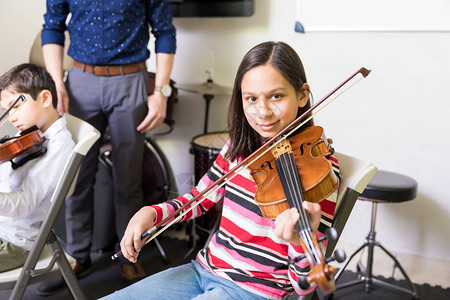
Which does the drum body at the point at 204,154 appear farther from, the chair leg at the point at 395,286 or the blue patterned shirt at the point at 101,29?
the chair leg at the point at 395,286

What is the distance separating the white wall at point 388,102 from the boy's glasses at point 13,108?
468 mm

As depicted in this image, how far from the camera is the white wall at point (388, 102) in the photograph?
160cm

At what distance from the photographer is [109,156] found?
6.72 feet

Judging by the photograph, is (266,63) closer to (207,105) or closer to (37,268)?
(37,268)

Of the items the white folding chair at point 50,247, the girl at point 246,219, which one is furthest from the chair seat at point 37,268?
the girl at point 246,219

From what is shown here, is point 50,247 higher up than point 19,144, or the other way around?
point 19,144

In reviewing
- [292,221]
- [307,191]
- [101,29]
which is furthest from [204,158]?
[292,221]

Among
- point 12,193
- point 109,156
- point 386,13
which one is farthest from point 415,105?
point 12,193

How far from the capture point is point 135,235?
795 millimetres

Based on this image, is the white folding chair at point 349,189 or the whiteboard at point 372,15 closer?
the white folding chair at point 349,189

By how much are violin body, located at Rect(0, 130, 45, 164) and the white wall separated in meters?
0.45

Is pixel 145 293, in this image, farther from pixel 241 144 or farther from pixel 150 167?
pixel 150 167

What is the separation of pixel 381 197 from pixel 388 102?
0.38 metres

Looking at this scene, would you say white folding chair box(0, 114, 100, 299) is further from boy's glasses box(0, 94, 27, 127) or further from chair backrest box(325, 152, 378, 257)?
chair backrest box(325, 152, 378, 257)
